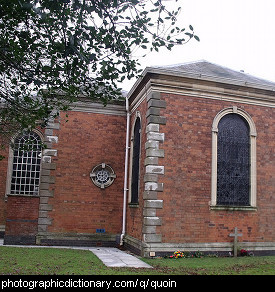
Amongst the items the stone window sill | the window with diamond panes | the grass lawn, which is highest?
the window with diamond panes

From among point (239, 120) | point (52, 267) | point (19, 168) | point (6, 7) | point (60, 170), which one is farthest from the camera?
point (19, 168)

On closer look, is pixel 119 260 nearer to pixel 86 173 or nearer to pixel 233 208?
pixel 233 208

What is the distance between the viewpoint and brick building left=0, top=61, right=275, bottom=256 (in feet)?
39.3

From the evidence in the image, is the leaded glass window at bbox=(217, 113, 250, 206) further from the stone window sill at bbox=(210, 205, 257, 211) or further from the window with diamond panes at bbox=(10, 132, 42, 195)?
the window with diamond panes at bbox=(10, 132, 42, 195)

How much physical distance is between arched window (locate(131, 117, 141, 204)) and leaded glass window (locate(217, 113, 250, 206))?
3.09 metres

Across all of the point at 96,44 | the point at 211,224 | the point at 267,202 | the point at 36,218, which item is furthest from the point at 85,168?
the point at 96,44

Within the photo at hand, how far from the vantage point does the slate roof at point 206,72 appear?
12.3 meters

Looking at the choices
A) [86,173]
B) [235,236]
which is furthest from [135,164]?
[235,236]

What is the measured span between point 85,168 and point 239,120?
20.9ft

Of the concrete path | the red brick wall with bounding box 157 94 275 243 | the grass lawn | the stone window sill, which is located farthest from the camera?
the stone window sill

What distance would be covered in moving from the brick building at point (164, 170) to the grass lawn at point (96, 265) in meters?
1.20

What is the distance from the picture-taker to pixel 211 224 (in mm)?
12148

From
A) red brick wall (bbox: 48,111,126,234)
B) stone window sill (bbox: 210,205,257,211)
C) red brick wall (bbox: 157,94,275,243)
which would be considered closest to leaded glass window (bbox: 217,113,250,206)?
stone window sill (bbox: 210,205,257,211)

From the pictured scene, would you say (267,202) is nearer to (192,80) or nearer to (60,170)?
(192,80)
